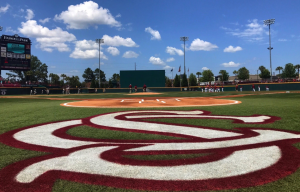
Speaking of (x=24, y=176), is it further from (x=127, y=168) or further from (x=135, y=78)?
(x=135, y=78)

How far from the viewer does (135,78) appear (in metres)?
67.4

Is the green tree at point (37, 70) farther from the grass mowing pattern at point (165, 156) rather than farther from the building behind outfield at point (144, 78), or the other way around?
the grass mowing pattern at point (165, 156)

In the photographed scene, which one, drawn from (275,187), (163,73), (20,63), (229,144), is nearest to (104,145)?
(229,144)

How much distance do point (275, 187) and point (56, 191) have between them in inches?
106

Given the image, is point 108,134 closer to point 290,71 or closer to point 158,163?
point 158,163

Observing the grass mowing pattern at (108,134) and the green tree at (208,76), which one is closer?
the grass mowing pattern at (108,134)

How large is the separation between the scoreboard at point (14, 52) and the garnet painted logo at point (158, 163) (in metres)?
52.2

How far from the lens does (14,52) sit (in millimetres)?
46844

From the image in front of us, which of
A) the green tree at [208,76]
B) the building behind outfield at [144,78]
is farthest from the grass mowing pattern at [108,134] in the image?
the green tree at [208,76]

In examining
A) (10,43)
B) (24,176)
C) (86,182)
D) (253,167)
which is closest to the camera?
(86,182)

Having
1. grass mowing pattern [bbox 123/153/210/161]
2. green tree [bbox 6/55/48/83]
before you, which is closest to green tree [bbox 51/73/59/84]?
green tree [bbox 6/55/48/83]

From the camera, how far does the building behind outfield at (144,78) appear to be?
66625 millimetres

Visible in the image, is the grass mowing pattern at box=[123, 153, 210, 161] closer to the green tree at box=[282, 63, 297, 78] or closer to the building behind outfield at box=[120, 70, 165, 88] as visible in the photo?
the building behind outfield at box=[120, 70, 165, 88]

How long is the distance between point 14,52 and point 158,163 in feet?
185
